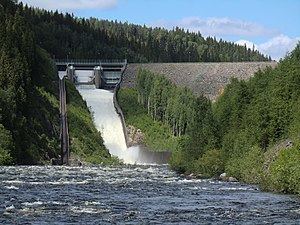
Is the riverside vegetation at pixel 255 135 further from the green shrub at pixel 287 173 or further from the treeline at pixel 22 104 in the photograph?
the treeline at pixel 22 104

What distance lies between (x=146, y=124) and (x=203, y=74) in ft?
98.3

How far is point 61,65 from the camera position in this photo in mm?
198625

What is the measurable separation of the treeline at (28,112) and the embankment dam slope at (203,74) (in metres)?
34.4

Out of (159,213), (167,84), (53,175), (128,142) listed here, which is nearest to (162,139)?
(128,142)

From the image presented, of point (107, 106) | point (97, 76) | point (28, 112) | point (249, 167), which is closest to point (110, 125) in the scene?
point (107, 106)

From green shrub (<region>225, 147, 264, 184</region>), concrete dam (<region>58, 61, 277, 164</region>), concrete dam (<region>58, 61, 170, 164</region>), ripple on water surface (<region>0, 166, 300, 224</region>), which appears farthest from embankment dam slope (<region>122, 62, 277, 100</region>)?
ripple on water surface (<region>0, 166, 300, 224</region>)

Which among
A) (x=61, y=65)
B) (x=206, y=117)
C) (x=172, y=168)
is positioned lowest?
(x=172, y=168)

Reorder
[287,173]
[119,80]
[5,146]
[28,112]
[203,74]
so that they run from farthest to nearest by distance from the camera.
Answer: [119,80], [203,74], [28,112], [5,146], [287,173]

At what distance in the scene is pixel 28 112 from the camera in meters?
127

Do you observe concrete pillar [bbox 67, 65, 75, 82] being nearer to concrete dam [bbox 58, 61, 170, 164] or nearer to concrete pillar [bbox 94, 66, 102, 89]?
concrete dam [bbox 58, 61, 170, 164]

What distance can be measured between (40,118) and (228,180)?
6148cm

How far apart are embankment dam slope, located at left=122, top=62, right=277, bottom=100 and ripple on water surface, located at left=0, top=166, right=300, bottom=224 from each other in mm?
107379

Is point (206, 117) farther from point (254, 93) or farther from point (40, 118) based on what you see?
point (40, 118)

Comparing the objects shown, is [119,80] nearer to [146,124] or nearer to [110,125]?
[110,125]
